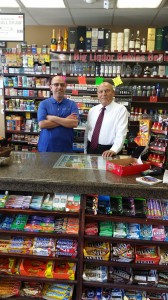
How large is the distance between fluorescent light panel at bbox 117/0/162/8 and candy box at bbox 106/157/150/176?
3232mm

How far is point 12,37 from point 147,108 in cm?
301

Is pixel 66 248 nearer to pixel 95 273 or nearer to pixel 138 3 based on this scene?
pixel 95 273

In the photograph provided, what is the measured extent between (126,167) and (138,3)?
348cm

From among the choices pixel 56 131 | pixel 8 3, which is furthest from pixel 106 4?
pixel 56 131

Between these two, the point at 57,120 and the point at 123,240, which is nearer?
the point at 123,240

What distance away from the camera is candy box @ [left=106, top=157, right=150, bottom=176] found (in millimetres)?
1845

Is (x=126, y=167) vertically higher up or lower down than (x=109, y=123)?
lower down

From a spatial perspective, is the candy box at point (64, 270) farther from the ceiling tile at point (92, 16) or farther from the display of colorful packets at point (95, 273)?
the ceiling tile at point (92, 16)

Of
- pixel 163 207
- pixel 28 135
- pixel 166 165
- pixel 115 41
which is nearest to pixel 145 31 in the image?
pixel 115 41

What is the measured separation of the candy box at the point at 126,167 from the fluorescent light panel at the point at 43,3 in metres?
3.38

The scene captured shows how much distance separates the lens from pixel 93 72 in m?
4.88

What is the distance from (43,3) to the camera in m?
4.19

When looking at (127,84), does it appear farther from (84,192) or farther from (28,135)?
(84,192)

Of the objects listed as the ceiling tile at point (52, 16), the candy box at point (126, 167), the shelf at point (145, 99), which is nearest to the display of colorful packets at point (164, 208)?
the candy box at point (126, 167)
